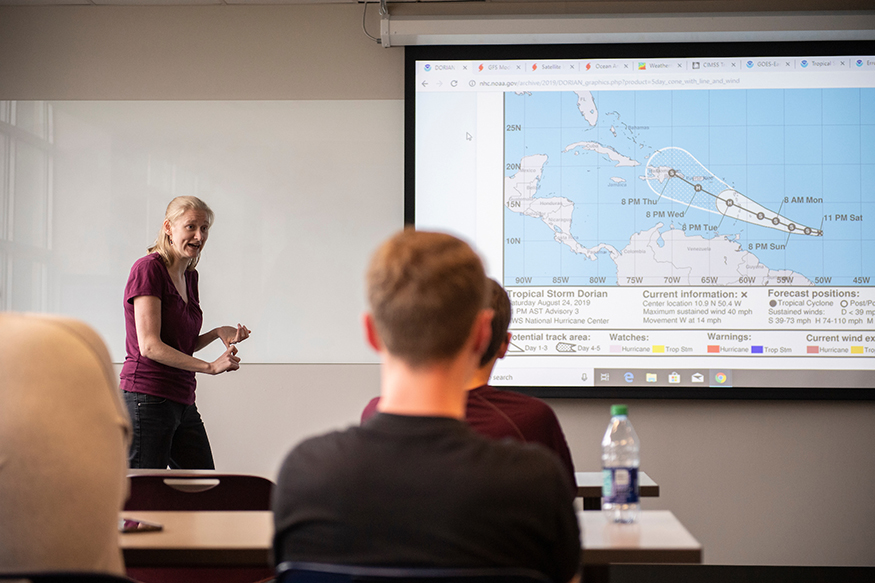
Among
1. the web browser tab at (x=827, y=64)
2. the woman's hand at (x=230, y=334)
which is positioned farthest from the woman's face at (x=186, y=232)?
the web browser tab at (x=827, y=64)

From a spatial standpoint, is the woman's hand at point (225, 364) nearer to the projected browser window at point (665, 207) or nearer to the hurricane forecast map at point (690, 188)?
the projected browser window at point (665, 207)

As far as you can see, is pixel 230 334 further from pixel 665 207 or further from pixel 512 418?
pixel 665 207

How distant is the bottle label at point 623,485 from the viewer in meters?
1.52

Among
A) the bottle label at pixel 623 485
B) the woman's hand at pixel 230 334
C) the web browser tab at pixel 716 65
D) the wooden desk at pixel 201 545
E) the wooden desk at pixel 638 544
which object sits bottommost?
the wooden desk at pixel 201 545

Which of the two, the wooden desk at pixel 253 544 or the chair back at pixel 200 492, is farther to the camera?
the chair back at pixel 200 492

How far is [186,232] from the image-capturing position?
2.75 m

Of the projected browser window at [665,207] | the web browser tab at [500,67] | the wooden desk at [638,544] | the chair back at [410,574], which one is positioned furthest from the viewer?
the web browser tab at [500,67]

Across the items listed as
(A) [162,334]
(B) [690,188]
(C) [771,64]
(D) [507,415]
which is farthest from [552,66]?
(D) [507,415]

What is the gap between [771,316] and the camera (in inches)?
130

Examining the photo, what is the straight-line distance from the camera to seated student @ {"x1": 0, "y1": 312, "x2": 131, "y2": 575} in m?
1.03

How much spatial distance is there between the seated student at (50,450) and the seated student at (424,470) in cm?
32

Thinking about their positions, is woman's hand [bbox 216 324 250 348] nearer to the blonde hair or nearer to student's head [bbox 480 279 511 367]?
the blonde hair

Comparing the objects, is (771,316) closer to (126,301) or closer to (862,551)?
(862,551)

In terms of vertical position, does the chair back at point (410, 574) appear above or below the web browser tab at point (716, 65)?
below
